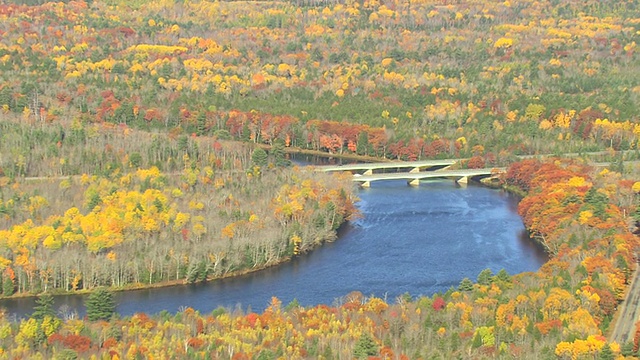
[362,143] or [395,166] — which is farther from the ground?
[362,143]

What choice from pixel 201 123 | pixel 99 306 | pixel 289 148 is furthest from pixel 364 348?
pixel 201 123

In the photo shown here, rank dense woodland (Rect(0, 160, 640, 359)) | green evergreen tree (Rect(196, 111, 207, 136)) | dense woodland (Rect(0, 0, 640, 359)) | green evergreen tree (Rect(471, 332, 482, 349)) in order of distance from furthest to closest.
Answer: green evergreen tree (Rect(196, 111, 207, 136)) → dense woodland (Rect(0, 0, 640, 359)) → green evergreen tree (Rect(471, 332, 482, 349)) → dense woodland (Rect(0, 160, 640, 359))

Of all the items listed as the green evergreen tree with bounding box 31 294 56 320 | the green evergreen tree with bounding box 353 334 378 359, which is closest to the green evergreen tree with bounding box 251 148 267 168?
the green evergreen tree with bounding box 31 294 56 320

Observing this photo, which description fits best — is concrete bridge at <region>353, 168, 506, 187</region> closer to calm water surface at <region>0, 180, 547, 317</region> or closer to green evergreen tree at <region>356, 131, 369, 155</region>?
calm water surface at <region>0, 180, 547, 317</region>

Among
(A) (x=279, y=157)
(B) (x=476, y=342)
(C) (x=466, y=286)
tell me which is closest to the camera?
(B) (x=476, y=342)

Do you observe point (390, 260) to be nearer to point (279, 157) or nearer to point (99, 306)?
point (99, 306)

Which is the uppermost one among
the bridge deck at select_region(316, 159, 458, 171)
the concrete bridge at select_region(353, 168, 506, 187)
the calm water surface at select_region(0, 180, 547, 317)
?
the bridge deck at select_region(316, 159, 458, 171)

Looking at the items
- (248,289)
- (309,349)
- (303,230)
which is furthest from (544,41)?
(309,349)
